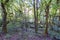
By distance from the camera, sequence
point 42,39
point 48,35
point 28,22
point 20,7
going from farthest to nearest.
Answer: point 28,22 < point 20,7 < point 48,35 < point 42,39

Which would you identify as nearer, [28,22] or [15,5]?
[15,5]

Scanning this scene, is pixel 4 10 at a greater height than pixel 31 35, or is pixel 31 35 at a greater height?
pixel 4 10

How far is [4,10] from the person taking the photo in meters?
12.6

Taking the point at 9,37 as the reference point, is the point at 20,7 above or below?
above

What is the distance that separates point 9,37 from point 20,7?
17.1 feet

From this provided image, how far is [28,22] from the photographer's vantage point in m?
17.6

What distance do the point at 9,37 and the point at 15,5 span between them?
4.40 metres

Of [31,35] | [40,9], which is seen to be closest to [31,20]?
[40,9]

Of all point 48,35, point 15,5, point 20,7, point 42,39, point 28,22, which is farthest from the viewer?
point 28,22

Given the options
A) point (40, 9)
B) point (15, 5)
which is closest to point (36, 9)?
point (40, 9)

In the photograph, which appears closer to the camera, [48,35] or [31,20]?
[48,35]

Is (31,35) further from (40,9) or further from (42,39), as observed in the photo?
(40,9)

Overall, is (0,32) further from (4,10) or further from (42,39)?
(42,39)

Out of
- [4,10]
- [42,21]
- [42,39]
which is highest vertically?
[4,10]
